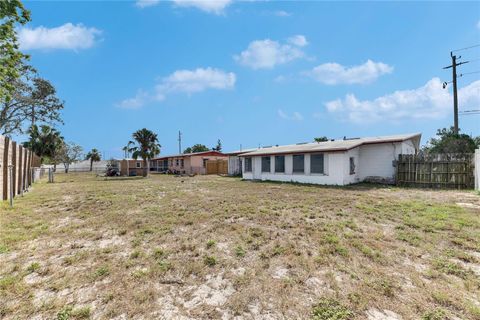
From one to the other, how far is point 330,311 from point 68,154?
190 ft

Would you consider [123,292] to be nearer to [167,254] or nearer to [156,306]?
[156,306]

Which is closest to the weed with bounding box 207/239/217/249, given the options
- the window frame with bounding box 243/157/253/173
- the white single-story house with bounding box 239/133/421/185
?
the white single-story house with bounding box 239/133/421/185

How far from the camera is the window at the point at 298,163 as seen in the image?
1636cm

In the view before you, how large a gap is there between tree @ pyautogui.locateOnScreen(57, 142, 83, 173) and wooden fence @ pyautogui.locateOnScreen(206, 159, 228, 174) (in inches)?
1283

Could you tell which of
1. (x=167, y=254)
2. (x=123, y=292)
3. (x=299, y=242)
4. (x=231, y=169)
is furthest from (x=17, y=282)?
(x=231, y=169)

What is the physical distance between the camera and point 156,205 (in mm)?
8703

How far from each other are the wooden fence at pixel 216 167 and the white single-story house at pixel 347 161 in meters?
13.2

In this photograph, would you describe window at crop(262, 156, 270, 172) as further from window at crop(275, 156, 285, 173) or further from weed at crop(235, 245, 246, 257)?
weed at crop(235, 245, 246, 257)

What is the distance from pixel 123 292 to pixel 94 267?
107cm

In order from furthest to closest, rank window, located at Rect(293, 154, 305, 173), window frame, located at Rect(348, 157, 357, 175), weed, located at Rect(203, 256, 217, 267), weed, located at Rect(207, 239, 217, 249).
Answer: 1. window, located at Rect(293, 154, 305, 173)
2. window frame, located at Rect(348, 157, 357, 175)
3. weed, located at Rect(207, 239, 217, 249)
4. weed, located at Rect(203, 256, 217, 267)

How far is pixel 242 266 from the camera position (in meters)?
3.83

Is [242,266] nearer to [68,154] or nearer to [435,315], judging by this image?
[435,315]

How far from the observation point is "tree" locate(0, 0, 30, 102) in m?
7.14

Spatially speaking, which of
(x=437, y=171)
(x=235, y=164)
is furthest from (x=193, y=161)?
(x=437, y=171)
